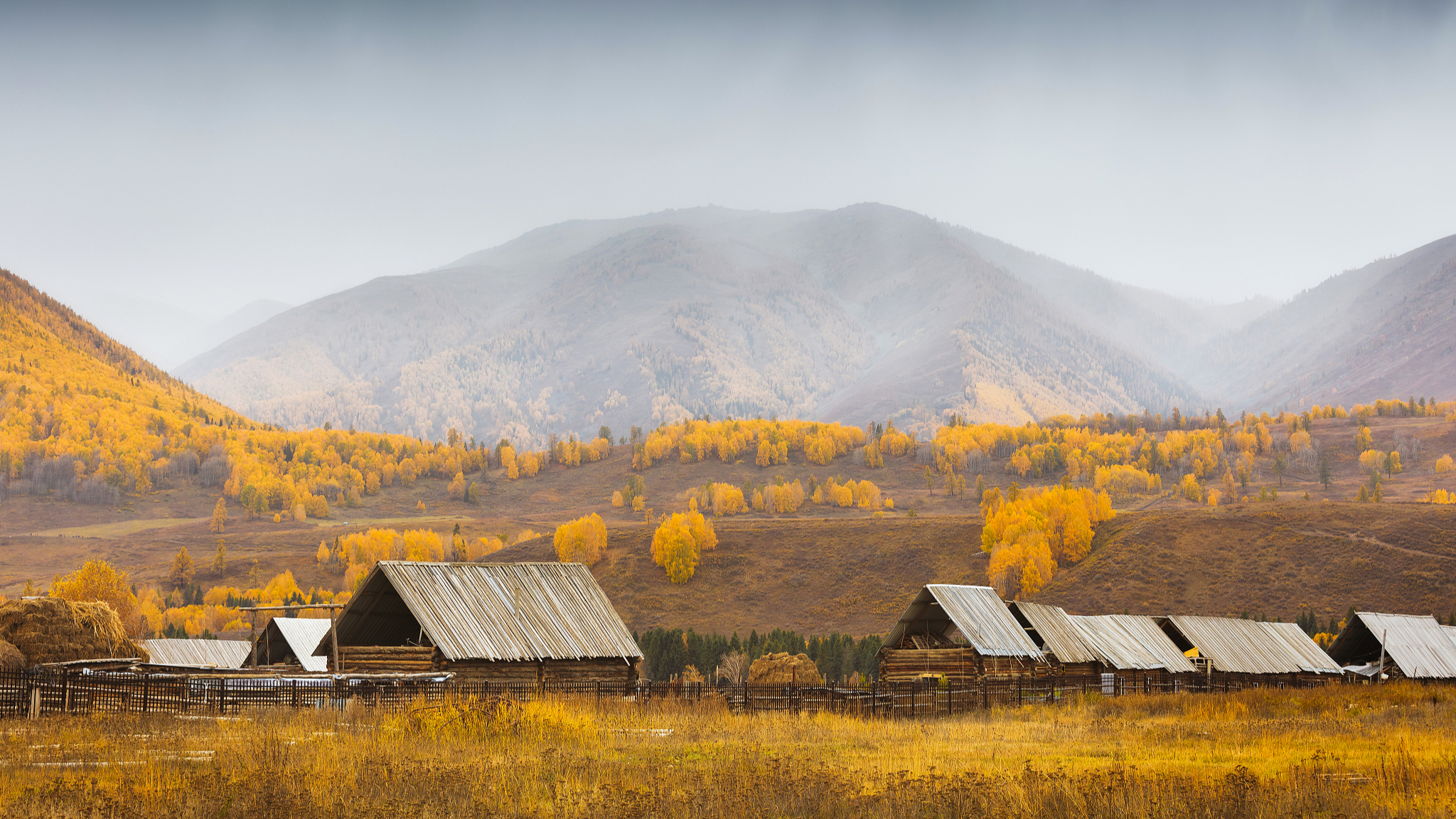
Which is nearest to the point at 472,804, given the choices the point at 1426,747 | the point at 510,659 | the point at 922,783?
the point at 922,783

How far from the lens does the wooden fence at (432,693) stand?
21.6 metres

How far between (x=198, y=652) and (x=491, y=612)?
28441mm

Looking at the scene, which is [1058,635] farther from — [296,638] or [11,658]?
[11,658]

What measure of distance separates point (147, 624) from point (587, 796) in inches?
4296

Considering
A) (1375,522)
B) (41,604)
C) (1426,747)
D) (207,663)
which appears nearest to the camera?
(1426,747)

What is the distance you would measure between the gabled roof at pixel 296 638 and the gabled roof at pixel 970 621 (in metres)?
21.3

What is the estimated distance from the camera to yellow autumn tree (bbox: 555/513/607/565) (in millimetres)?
128625

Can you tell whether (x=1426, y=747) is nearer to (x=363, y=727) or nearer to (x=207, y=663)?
(x=363, y=727)

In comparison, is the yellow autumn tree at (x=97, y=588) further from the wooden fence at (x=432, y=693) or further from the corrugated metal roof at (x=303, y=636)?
the wooden fence at (x=432, y=693)

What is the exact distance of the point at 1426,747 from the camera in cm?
1675

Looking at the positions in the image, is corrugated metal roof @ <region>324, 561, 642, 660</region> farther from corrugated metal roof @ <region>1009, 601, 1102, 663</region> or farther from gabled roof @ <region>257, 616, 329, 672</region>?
corrugated metal roof @ <region>1009, 601, 1102, 663</region>

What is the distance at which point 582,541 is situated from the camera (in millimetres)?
131000

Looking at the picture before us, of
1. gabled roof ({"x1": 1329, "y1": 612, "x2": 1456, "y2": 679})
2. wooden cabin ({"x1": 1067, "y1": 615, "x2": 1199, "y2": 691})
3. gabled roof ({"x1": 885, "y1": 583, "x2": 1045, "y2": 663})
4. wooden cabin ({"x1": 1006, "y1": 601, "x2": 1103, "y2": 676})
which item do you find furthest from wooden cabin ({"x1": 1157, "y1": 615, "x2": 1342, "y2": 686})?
gabled roof ({"x1": 885, "y1": 583, "x2": 1045, "y2": 663})

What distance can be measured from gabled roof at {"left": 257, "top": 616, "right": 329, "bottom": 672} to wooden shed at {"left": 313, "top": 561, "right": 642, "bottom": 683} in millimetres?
11122
